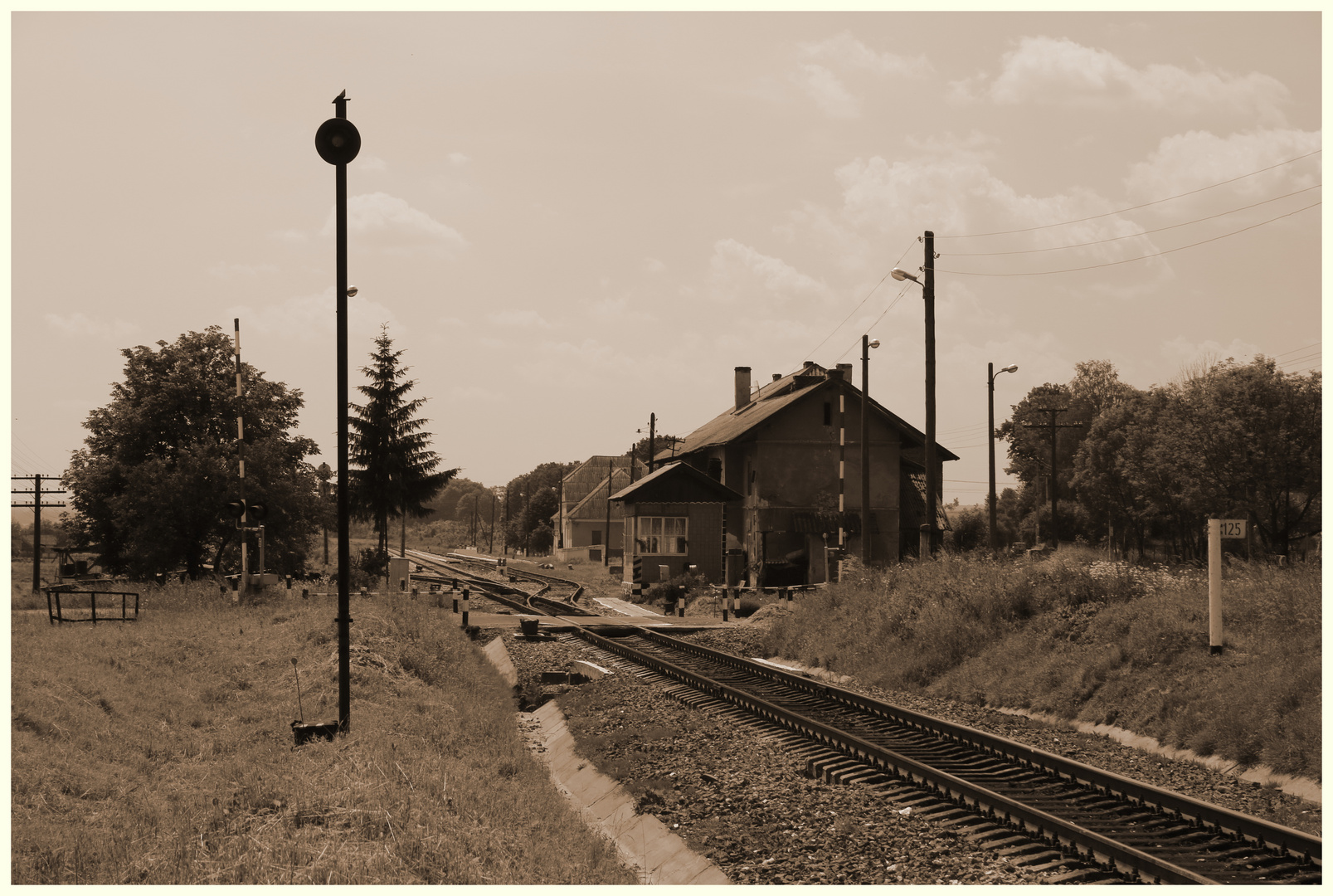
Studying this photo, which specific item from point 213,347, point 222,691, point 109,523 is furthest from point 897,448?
point 222,691

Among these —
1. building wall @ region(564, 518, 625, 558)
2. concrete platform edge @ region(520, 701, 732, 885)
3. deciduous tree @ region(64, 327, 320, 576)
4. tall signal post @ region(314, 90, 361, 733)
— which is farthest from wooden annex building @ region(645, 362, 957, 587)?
building wall @ region(564, 518, 625, 558)

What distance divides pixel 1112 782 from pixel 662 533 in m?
30.5

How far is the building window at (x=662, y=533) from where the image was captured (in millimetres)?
38562

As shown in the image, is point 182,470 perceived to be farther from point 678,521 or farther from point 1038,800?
point 1038,800

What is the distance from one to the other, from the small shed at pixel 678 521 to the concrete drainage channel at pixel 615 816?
23349mm

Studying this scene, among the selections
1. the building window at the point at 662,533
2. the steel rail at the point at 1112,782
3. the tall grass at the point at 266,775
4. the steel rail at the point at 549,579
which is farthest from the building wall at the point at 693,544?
the steel rail at the point at 1112,782

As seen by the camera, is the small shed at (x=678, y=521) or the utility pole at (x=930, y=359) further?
the small shed at (x=678, y=521)

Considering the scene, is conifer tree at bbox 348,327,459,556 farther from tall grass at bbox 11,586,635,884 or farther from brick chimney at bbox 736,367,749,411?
tall grass at bbox 11,586,635,884

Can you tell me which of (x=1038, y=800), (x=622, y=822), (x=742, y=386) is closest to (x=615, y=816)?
(x=622, y=822)

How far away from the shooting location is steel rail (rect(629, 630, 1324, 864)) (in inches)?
268

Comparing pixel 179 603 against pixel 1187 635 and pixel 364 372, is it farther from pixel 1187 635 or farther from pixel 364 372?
pixel 364 372

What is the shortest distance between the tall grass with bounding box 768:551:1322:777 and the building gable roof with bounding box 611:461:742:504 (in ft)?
A: 59.8

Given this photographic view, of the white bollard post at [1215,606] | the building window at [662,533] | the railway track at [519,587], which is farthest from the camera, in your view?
the building window at [662,533]

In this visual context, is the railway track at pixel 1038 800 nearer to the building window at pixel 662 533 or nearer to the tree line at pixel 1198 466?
the building window at pixel 662 533
